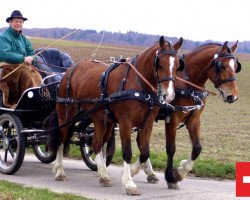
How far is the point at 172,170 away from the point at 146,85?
151cm

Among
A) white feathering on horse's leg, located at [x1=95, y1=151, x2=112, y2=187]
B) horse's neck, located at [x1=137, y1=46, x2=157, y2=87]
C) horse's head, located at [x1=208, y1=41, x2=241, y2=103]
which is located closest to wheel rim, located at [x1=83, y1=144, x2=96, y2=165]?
white feathering on horse's leg, located at [x1=95, y1=151, x2=112, y2=187]

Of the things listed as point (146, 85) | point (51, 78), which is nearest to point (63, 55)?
point (51, 78)

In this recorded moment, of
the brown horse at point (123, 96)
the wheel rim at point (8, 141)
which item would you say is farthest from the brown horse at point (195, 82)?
the wheel rim at point (8, 141)

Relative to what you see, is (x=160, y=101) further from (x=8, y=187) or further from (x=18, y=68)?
(x=18, y=68)

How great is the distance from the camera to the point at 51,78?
9.56m

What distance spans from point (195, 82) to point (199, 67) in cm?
24

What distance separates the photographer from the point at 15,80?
9195 millimetres

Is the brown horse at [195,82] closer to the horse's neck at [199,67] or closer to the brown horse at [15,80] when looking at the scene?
the horse's neck at [199,67]

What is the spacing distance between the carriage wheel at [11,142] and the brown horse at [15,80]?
1.10 ft

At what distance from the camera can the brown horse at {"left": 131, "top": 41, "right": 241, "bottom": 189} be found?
758 centimetres

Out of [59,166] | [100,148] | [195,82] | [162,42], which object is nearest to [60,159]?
[59,166]

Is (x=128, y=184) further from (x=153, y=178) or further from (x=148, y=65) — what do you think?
(x=148, y=65)

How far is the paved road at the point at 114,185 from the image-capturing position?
732 centimetres

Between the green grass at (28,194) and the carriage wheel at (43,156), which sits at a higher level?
the green grass at (28,194)
